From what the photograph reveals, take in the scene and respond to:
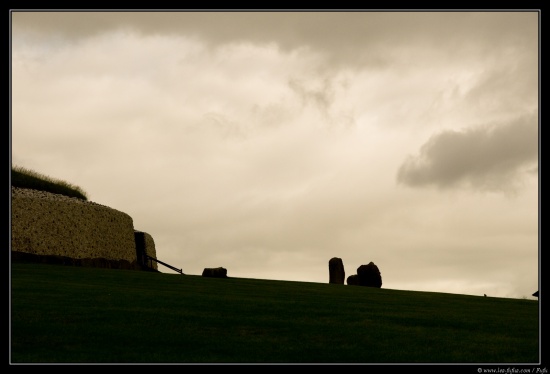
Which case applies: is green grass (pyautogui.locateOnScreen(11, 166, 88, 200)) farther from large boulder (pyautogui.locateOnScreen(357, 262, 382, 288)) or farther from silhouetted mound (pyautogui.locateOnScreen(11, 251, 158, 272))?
large boulder (pyautogui.locateOnScreen(357, 262, 382, 288))

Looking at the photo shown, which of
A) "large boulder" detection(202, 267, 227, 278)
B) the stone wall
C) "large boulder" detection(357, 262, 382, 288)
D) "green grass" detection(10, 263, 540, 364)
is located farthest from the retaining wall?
"large boulder" detection(357, 262, 382, 288)

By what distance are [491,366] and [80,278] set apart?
17.1 meters

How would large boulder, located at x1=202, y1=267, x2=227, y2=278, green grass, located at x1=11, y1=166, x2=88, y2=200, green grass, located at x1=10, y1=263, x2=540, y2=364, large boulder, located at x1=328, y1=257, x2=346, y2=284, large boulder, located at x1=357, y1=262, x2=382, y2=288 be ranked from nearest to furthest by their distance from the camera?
green grass, located at x1=10, y1=263, x2=540, y2=364, large boulder, located at x1=202, y1=267, x2=227, y2=278, large boulder, located at x1=357, y1=262, x2=382, y2=288, large boulder, located at x1=328, y1=257, x2=346, y2=284, green grass, located at x1=11, y1=166, x2=88, y2=200

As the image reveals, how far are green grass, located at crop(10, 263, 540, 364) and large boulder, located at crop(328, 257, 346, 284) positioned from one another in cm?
1436

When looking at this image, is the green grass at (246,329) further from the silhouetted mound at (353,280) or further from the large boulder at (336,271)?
the large boulder at (336,271)

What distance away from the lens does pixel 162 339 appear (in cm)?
1162

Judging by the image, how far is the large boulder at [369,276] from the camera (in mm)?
34000

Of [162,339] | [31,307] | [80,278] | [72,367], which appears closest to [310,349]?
[162,339]

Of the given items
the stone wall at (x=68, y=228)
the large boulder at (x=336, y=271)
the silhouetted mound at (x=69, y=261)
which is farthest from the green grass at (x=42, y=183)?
the large boulder at (x=336, y=271)

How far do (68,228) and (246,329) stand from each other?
24626mm

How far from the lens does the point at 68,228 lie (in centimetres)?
3522

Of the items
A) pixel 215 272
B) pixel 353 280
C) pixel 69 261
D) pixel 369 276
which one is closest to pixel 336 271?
pixel 353 280

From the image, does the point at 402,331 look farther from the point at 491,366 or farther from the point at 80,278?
the point at 80,278

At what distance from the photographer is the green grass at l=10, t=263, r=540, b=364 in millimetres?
10672
